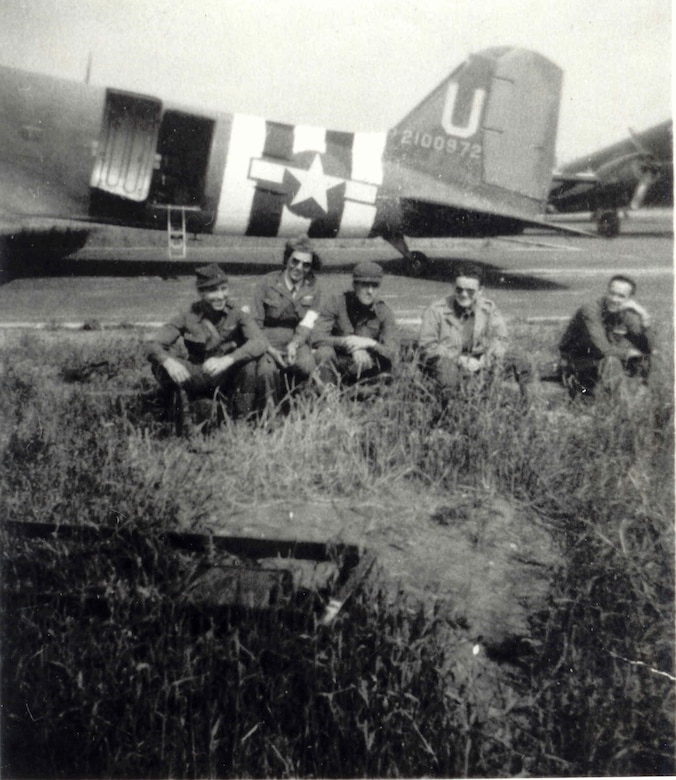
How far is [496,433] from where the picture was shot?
13.6 feet

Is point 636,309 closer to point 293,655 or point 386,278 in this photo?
point 293,655

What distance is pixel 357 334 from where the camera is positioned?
5.49 m

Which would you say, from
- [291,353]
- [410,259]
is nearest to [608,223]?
[410,259]

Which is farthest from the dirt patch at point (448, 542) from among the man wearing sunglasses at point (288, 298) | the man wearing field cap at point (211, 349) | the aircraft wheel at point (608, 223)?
the aircraft wheel at point (608, 223)

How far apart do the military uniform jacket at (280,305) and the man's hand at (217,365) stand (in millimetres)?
859

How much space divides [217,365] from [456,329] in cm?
173

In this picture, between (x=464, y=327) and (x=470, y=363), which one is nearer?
(x=470, y=363)

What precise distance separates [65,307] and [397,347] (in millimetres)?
5036

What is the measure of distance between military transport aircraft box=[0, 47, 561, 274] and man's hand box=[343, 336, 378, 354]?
21.4 feet

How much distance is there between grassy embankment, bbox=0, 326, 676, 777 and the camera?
230cm

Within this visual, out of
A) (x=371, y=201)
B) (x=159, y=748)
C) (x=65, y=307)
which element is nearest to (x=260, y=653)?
(x=159, y=748)

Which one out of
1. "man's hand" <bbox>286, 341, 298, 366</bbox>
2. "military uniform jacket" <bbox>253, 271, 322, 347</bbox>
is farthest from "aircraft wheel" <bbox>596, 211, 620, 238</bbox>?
"man's hand" <bbox>286, 341, 298, 366</bbox>

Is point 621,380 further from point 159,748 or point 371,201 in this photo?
point 371,201

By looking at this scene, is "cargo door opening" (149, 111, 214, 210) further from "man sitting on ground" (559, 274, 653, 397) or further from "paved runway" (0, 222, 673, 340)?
"man sitting on ground" (559, 274, 653, 397)
